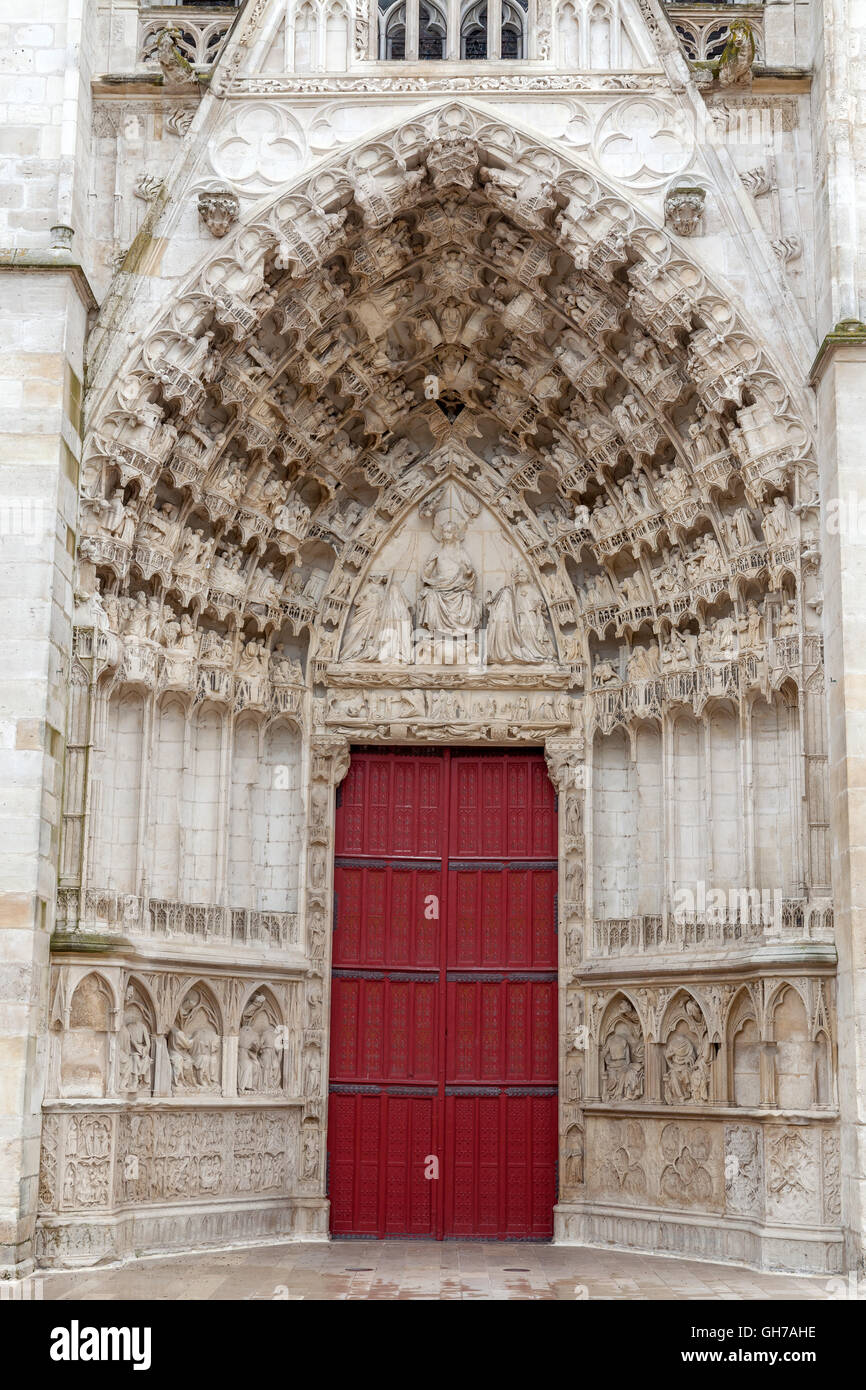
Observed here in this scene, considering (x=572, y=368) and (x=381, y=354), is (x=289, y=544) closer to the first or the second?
(x=381, y=354)

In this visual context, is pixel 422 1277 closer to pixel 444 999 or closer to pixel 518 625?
pixel 444 999

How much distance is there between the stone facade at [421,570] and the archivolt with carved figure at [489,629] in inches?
1.3

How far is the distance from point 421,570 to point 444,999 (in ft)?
10.4

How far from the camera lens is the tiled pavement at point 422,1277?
844 centimetres

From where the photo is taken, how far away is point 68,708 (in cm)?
972

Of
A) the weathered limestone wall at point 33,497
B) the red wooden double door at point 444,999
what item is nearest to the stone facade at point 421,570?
the weathered limestone wall at point 33,497

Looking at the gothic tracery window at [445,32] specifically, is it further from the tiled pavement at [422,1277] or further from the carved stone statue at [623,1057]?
the tiled pavement at [422,1277]

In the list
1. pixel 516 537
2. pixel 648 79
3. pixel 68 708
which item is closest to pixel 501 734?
pixel 516 537

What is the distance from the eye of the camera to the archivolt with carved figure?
32.5 feet

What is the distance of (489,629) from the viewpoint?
11742 mm

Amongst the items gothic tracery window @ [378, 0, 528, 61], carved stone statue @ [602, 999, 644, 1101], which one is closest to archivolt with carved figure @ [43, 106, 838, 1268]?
carved stone statue @ [602, 999, 644, 1101]

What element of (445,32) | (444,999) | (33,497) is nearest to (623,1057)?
(444,999)

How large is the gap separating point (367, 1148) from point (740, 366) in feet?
19.3

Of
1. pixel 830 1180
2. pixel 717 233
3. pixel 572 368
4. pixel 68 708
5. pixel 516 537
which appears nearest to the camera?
pixel 830 1180
